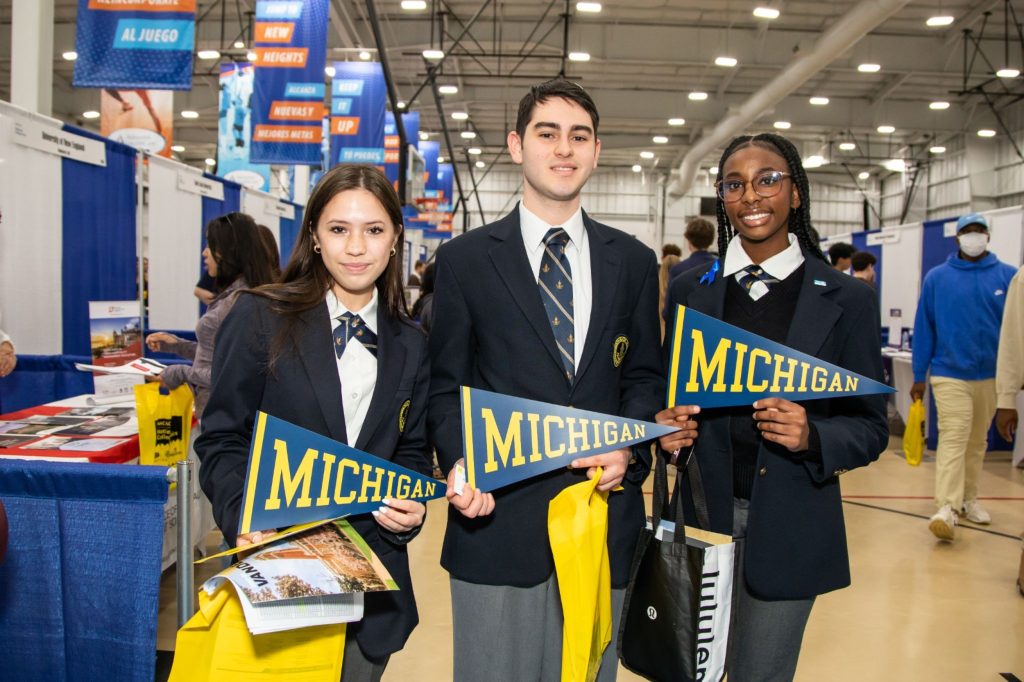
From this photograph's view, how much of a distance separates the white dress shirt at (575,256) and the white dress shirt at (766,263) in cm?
37

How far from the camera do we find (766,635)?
1.82 m

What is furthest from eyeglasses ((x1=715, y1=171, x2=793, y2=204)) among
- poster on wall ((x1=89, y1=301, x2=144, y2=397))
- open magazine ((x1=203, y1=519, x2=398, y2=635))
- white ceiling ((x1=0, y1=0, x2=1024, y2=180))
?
white ceiling ((x1=0, y1=0, x2=1024, y2=180))

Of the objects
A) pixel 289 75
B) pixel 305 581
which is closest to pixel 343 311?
pixel 305 581

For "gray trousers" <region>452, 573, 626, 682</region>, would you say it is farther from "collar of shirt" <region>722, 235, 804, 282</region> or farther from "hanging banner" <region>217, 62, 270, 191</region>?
"hanging banner" <region>217, 62, 270, 191</region>

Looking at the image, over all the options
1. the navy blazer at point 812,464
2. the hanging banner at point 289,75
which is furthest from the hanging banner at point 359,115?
the navy blazer at point 812,464

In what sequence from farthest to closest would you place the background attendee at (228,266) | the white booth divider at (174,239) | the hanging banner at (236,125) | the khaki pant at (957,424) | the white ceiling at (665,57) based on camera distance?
the white ceiling at (665,57), the hanging banner at (236,125), the white booth divider at (174,239), the khaki pant at (957,424), the background attendee at (228,266)

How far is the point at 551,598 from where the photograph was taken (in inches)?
71.7

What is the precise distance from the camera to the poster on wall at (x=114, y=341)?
4.21m

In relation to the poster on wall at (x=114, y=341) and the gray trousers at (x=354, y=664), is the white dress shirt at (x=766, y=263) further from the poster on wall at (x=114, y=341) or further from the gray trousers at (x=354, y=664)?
the poster on wall at (x=114, y=341)

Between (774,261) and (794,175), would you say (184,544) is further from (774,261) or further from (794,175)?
(794,175)

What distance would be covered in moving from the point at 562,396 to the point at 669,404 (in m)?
0.25

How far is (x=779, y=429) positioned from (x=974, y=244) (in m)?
4.78

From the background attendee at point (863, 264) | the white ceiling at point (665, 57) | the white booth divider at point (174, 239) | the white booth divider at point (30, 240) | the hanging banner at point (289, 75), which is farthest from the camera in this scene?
the white ceiling at point (665, 57)

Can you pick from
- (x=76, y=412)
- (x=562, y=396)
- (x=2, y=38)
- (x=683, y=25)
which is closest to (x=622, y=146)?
(x=683, y=25)
